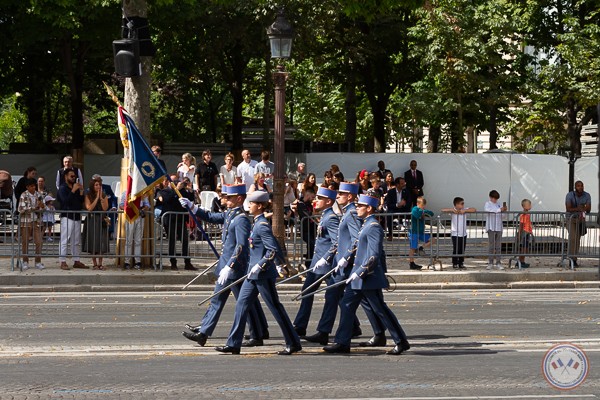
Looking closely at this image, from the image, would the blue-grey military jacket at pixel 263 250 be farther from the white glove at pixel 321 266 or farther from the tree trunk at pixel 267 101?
the tree trunk at pixel 267 101

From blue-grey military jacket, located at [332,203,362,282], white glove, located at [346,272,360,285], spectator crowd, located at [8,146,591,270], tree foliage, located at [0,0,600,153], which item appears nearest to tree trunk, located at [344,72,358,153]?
tree foliage, located at [0,0,600,153]

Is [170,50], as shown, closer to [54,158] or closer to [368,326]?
[54,158]

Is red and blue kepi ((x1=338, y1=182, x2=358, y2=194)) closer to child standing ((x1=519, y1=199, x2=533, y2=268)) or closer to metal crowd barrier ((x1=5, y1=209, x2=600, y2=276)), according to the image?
metal crowd barrier ((x1=5, y1=209, x2=600, y2=276))

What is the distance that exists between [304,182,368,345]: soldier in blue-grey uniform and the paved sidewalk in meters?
5.90

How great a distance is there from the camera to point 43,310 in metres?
16.2

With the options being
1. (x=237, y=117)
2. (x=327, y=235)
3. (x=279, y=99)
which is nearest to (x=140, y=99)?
(x=279, y=99)

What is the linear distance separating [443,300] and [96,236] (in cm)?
635

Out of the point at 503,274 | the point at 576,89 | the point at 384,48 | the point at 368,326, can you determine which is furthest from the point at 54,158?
the point at 368,326

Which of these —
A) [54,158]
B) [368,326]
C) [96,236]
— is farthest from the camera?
[54,158]

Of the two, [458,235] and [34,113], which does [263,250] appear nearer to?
[458,235]

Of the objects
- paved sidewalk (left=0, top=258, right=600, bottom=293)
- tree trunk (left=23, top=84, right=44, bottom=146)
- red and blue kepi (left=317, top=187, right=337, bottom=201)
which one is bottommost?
paved sidewalk (left=0, top=258, right=600, bottom=293)

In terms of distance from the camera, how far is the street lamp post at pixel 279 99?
20.6m

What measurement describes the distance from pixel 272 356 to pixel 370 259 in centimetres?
145

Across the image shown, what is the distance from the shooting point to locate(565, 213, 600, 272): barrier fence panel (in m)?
22.1
